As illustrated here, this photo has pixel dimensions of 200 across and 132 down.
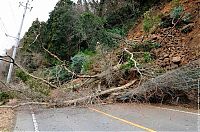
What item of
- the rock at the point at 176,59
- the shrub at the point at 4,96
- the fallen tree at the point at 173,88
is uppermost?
→ the rock at the point at 176,59

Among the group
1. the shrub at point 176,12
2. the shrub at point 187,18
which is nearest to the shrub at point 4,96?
the shrub at point 176,12

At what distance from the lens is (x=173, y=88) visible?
15000mm

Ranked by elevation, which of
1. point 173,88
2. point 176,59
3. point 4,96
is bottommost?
point 4,96

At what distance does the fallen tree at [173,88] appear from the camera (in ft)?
47.0

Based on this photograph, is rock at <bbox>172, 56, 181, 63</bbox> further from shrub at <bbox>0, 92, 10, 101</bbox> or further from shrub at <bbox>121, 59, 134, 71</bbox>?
shrub at <bbox>0, 92, 10, 101</bbox>

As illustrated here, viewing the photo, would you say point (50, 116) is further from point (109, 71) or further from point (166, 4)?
point (166, 4)

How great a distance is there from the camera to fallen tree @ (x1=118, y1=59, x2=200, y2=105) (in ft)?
47.0

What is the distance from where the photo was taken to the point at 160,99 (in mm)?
16422

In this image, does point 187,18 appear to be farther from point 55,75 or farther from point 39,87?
point 39,87

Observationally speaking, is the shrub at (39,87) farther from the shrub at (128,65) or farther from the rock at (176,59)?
the rock at (176,59)

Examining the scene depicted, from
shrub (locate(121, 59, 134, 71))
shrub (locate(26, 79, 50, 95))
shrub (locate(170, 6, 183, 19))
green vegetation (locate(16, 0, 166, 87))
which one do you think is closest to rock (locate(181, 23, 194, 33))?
shrub (locate(170, 6, 183, 19))

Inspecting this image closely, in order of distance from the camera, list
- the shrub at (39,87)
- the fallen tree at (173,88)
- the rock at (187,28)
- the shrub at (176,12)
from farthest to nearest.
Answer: the shrub at (176,12) → the rock at (187,28) → the shrub at (39,87) → the fallen tree at (173,88)

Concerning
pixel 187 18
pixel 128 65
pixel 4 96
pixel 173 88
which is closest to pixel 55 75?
pixel 4 96

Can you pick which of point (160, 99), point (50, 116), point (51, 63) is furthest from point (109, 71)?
point (51, 63)
